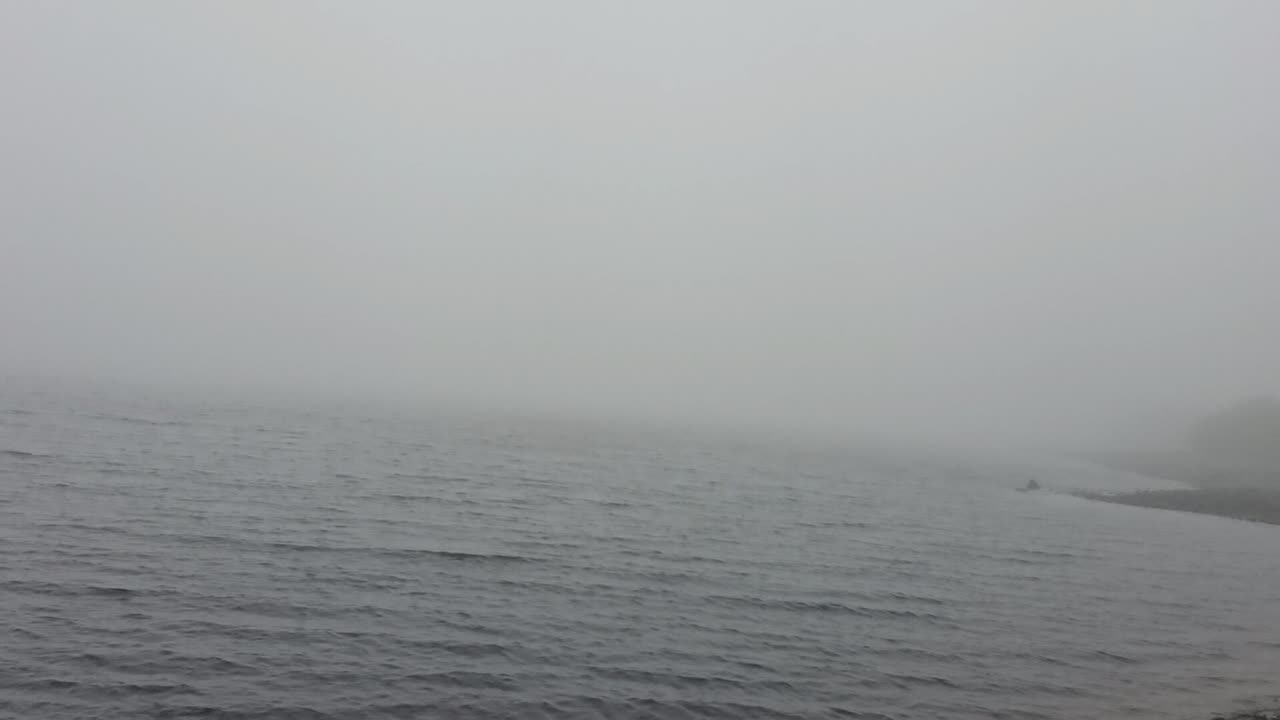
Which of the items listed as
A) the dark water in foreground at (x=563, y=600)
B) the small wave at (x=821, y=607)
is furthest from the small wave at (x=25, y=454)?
the small wave at (x=821, y=607)

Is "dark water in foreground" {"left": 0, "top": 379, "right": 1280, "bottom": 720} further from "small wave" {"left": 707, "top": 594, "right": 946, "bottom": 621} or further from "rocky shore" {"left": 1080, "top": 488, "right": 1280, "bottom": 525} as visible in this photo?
"rocky shore" {"left": 1080, "top": 488, "right": 1280, "bottom": 525}

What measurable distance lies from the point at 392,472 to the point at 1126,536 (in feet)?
190

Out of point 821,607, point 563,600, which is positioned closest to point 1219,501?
point 821,607

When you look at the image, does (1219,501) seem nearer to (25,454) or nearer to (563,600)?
(563,600)

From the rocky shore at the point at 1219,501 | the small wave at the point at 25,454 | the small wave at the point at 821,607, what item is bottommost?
the small wave at the point at 821,607

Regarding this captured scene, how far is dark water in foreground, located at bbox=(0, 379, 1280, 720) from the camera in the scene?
21.2 m

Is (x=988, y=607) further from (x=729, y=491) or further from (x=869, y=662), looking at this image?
(x=729, y=491)

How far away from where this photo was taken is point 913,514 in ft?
204

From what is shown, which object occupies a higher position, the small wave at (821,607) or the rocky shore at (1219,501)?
the rocky shore at (1219,501)

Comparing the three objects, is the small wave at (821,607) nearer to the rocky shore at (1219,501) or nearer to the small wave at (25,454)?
the small wave at (25,454)

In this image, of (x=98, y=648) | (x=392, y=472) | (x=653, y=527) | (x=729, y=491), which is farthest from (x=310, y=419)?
(x=98, y=648)

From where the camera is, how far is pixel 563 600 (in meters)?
29.8

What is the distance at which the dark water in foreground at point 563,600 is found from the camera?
21.2 metres

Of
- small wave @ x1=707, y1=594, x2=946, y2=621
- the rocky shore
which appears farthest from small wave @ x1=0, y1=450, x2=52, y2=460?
the rocky shore
